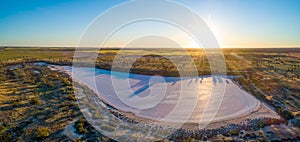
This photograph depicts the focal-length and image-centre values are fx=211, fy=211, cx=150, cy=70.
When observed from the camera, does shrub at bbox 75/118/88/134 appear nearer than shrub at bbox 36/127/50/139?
No

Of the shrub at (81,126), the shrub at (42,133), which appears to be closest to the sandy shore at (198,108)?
the shrub at (81,126)

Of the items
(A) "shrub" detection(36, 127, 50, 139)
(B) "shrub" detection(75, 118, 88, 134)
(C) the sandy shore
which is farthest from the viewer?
(C) the sandy shore

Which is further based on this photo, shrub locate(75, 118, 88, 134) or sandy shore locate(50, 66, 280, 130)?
sandy shore locate(50, 66, 280, 130)

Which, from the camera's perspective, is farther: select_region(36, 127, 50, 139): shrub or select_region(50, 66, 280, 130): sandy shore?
select_region(50, 66, 280, 130): sandy shore

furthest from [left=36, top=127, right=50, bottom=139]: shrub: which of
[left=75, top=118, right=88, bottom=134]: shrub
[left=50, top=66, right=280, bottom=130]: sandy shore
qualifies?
[left=50, top=66, right=280, bottom=130]: sandy shore

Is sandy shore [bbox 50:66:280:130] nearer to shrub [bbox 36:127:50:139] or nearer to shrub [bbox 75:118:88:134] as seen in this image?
shrub [bbox 75:118:88:134]

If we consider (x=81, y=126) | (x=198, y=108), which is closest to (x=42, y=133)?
(x=81, y=126)

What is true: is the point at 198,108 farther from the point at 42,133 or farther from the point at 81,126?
the point at 42,133

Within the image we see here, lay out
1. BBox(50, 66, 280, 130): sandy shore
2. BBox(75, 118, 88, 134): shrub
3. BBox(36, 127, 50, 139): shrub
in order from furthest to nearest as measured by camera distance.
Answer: BBox(50, 66, 280, 130): sandy shore < BBox(75, 118, 88, 134): shrub < BBox(36, 127, 50, 139): shrub

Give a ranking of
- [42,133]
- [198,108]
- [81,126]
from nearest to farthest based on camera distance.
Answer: [42,133] < [81,126] < [198,108]

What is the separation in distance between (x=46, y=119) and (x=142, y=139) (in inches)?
185

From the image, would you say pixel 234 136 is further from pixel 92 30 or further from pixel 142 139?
pixel 92 30

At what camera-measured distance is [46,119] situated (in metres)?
9.57

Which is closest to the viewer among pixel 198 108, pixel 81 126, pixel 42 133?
pixel 42 133
